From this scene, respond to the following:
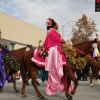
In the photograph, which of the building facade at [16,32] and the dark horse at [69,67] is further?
the building facade at [16,32]

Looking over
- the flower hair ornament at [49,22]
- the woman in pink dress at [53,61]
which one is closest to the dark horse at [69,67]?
the woman in pink dress at [53,61]

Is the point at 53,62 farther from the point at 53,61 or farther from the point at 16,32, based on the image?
the point at 16,32

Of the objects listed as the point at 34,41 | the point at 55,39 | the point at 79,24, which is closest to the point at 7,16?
the point at 34,41

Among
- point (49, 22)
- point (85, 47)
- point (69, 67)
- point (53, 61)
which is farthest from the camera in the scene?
point (49, 22)

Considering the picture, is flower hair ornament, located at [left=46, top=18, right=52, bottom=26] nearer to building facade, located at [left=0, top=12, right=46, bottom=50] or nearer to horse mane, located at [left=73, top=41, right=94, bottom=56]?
horse mane, located at [left=73, top=41, right=94, bottom=56]

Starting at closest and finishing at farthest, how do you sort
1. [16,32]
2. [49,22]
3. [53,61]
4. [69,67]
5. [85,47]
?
[69,67] < [53,61] < [85,47] < [49,22] < [16,32]

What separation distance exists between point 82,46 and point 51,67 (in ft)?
4.03

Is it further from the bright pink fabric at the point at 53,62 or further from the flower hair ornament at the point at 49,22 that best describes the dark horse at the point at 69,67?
the flower hair ornament at the point at 49,22

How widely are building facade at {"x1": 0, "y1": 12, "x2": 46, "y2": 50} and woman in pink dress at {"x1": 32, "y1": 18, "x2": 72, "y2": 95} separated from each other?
72.8 ft

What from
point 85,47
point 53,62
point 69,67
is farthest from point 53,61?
point 85,47

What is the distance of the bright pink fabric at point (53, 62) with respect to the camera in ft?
25.3

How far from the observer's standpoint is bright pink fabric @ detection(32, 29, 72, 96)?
25.3ft

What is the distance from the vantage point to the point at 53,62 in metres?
7.85

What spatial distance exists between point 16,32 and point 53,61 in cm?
2598
